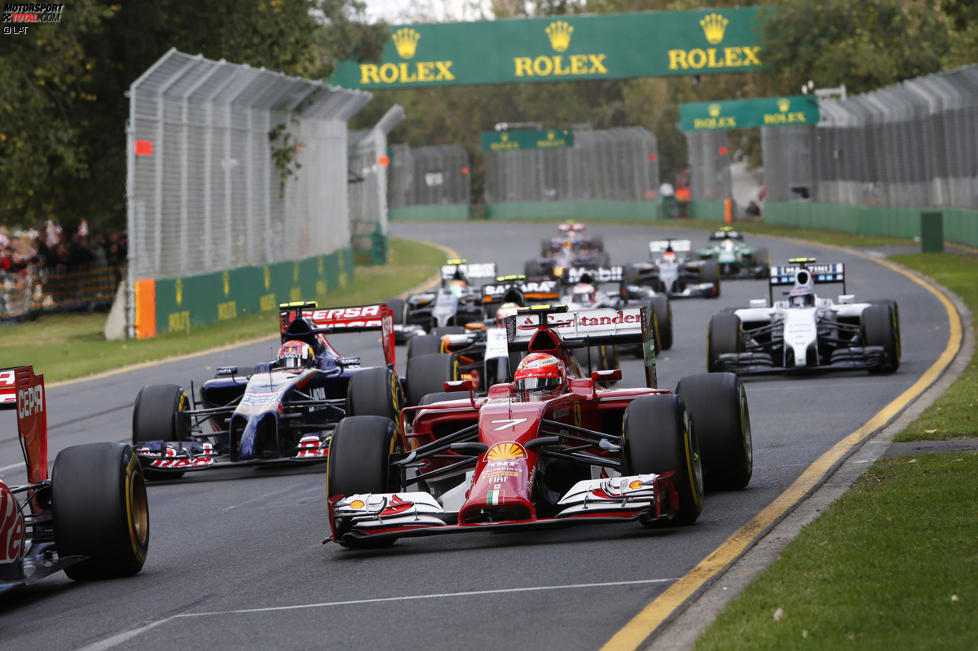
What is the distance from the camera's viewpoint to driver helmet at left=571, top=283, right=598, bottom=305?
68.0 ft

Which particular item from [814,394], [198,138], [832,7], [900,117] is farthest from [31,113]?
[832,7]

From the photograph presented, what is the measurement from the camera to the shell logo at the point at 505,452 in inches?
360

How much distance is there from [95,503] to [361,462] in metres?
1.56

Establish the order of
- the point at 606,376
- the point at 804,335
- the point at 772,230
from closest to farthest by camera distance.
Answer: the point at 606,376
the point at 804,335
the point at 772,230

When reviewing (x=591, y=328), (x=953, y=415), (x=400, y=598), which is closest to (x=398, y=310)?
(x=953, y=415)

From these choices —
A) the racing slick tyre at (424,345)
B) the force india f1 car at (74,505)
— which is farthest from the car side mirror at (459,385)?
the racing slick tyre at (424,345)

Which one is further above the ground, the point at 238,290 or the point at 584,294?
the point at 238,290

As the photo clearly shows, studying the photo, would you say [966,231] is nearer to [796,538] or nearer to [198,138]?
[198,138]

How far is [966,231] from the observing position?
39531 millimetres

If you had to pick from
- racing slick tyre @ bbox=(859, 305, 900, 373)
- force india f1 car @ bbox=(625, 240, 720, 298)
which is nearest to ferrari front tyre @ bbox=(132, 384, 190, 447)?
racing slick tyre @ bbox=(859, 305, 900, 373)

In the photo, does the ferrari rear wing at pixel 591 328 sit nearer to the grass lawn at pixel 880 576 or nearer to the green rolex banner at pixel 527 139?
the grass lawn at pixel 880 576

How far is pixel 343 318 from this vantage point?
14.8 m

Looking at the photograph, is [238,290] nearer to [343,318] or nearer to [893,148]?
[343,318]

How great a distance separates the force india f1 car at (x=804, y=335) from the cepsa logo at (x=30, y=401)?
31.5 feet
